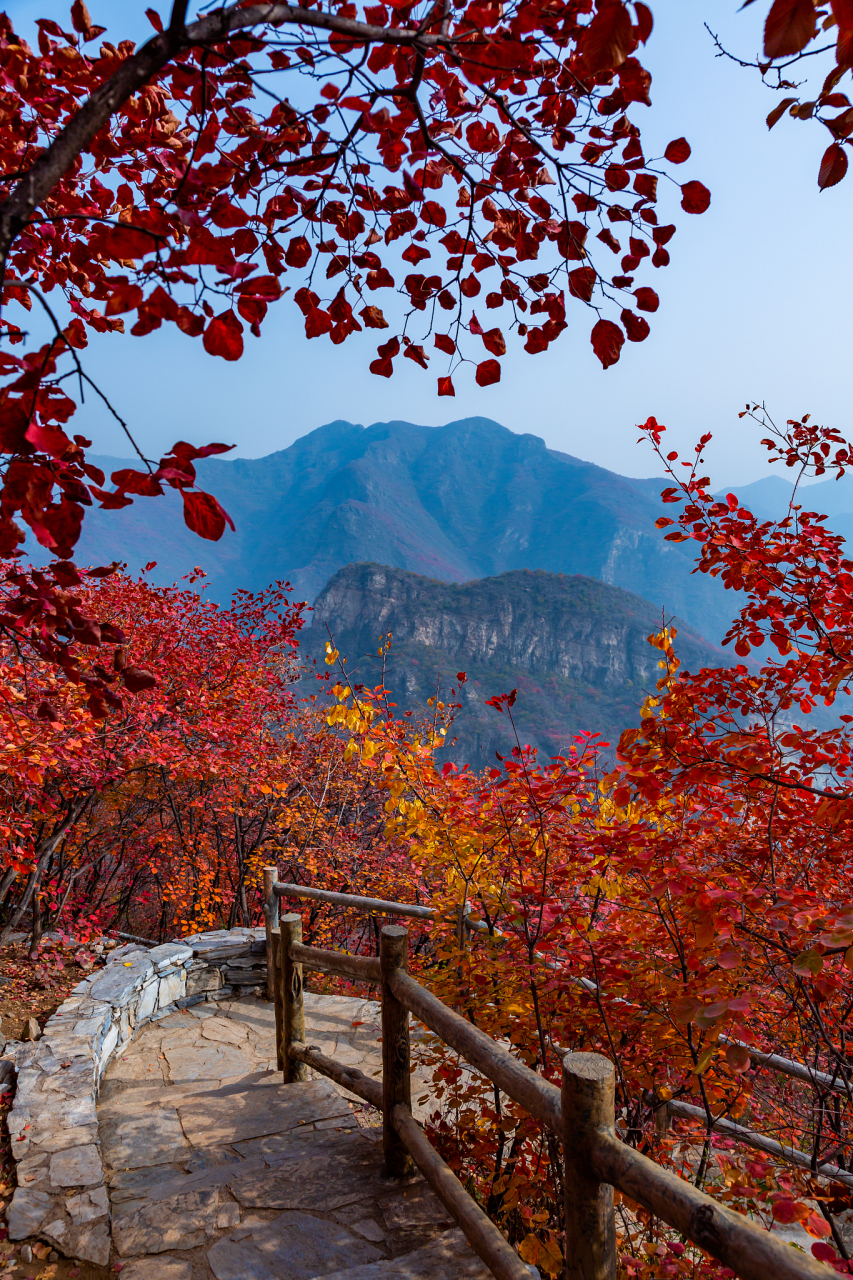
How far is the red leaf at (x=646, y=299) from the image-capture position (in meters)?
2.09

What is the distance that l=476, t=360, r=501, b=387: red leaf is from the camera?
2.28 meters

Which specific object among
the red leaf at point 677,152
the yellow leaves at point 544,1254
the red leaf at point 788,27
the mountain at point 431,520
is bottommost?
the yellow leaves at point 544,1254

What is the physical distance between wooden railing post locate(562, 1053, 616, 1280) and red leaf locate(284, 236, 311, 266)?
260 centimetres

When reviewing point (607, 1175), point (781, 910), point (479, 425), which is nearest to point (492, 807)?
point (781, 910)

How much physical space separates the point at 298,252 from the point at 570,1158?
283cm

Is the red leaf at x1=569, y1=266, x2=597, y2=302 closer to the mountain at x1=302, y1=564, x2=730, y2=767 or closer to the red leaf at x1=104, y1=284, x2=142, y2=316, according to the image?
the red leaf at x1=104, y1=284, x2=142, y2=316

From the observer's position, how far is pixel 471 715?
5691cm

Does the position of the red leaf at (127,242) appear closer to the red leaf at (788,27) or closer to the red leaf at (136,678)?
the red leaf at (136,678)

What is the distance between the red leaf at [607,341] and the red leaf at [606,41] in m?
0.84

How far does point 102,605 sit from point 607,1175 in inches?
331

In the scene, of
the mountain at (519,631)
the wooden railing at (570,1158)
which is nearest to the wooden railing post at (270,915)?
the wooden railing at (570,1158)

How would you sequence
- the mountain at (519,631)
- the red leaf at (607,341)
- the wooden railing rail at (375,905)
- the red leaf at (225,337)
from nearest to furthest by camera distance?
the red leaf at (225,337) < the red leaf at (607,341) < the wooden railing rail at (375,905) < the mountain at (519,631)

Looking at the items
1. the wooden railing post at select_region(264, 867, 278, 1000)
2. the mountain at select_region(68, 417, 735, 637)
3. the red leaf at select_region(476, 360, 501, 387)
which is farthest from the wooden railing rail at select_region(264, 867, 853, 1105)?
the mountain at select_region(68, 417, 735, 637)

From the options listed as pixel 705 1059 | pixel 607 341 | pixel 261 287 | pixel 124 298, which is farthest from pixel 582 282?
pixel 705 1059
